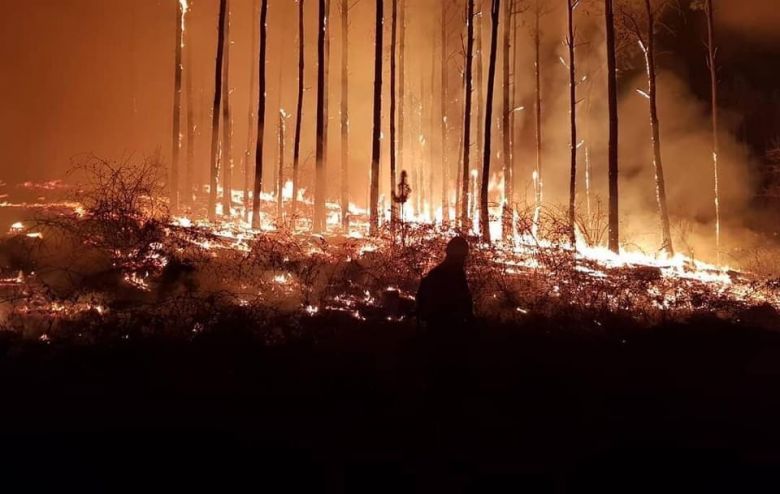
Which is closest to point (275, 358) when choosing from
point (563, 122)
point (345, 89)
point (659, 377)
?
point (659, 377)

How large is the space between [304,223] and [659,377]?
20080 mm

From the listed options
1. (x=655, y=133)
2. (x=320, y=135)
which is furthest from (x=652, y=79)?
(x=320, y=135)

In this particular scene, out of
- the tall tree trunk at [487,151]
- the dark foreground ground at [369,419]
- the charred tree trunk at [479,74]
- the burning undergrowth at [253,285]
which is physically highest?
the charred tree trunk at [479,74]

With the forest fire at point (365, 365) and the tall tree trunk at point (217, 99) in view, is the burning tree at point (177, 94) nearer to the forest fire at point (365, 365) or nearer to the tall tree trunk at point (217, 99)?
the tall tree trunk at point (217, 99)

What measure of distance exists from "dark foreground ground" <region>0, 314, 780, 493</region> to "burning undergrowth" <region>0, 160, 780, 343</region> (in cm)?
79

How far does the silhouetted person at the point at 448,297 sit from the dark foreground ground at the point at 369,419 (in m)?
0.38

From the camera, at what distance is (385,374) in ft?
18.8

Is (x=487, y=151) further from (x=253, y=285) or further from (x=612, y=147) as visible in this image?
(x=253, y=285)

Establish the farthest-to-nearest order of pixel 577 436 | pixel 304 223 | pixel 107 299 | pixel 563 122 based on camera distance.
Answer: pixel 563 122 → pixel 304 223 → pixel 107 299 → pixel 577 436

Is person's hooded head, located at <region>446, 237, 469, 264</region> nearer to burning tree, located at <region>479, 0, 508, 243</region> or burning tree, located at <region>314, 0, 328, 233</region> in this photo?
burning tree, located at <region>479, 0, 508, 243</region>

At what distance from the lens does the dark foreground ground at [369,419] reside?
4.07m

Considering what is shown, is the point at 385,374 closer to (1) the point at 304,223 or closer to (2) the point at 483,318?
(2) the point at 483,318

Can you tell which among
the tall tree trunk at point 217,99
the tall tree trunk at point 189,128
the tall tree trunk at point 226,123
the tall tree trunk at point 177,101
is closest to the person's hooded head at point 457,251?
the tall tree trunk at point 217,99

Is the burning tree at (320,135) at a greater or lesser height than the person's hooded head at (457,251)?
greater
